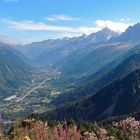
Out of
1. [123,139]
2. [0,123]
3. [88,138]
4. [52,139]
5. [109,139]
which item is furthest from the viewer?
[123,139]

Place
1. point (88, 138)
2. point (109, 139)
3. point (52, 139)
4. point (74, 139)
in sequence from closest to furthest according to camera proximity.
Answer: point (52, 139) → point (74, 139) → point (88, 138) → point (109, 139)

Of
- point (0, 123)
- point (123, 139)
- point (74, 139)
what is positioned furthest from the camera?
point (123, 139)

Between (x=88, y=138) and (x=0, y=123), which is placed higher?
(x=0, y=123)

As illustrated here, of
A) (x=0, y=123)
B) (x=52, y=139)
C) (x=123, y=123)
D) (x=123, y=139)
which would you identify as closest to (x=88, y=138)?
(x=123, y=123)

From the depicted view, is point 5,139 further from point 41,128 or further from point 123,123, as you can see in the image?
point 123,123

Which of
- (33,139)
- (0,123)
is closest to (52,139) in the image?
(33,139)

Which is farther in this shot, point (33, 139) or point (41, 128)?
A: point (41, 128)

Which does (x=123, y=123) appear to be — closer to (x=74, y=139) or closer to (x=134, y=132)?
(x=134, y=132)

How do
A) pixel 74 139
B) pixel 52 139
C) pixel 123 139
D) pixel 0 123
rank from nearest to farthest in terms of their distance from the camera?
pixel 0 123, pixel 52 139, pixel 74 139, pixel 123 139

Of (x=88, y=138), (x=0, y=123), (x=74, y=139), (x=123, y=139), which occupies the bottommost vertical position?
(x=123, y=139)
